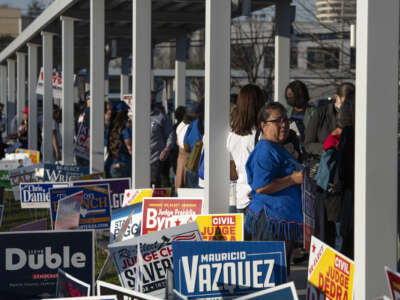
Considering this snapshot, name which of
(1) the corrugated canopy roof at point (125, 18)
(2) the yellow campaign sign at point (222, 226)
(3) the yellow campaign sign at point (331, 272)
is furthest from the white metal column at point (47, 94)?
(3) the yellow campaign sign at point (331, 272)

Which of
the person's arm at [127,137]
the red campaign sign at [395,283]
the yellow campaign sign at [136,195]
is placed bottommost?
the yellow campaign sign at [136,195]

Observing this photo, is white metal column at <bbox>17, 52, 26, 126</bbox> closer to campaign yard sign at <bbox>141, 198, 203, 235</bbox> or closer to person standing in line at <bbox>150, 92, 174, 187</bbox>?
person standing in line at <bbox>150, 92, 174, 187</bbox>

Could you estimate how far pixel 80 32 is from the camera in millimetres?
18953

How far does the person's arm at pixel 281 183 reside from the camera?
5926mm

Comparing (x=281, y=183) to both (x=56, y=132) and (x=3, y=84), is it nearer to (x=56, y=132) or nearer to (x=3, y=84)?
(x=56, y=132)

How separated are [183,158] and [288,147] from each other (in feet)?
16.6

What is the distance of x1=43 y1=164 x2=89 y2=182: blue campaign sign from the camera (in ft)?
37.2

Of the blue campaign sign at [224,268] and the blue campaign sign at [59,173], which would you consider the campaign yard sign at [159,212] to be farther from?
the blue campaign sign at [59,173]

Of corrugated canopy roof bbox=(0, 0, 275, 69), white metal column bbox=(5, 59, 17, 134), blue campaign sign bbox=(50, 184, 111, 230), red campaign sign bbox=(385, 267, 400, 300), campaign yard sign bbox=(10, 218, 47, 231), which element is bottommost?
blue campaign sign bbox=(50, 184, 111, 230)

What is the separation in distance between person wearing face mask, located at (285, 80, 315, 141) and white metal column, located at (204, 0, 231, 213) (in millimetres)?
2133

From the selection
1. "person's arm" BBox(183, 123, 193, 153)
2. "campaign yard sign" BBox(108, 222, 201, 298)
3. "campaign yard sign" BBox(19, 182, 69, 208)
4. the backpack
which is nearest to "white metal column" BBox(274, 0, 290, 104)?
"person's arm" BBox(183, 123, 193, 153)

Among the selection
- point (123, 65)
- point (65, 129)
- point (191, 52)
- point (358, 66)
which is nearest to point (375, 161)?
point (358, 66)

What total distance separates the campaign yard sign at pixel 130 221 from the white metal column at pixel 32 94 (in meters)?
14.2

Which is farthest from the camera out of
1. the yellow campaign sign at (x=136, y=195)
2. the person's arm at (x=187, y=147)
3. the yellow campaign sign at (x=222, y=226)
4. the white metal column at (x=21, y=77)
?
the white metal column at (x=21, y=77)
